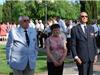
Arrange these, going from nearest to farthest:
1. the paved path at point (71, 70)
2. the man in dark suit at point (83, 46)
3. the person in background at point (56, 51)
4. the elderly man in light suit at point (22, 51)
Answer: the elderly man in light suit at point (22, 51)
the man in dark suit at point (83, 46)
the person in background at point (56, 51)
the paved path at point (71, 70)

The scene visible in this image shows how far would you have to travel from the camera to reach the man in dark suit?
880cm

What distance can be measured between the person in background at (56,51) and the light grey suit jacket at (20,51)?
2.58ft

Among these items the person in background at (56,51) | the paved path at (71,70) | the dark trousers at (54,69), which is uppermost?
the person in background at (56,51)

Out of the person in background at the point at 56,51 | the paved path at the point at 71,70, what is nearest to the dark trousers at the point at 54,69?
the person in background at the point at 56,51

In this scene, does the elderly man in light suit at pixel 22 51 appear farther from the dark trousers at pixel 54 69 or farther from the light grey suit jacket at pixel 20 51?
the dark trousers at pixel 54 69

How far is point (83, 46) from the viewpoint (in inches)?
347

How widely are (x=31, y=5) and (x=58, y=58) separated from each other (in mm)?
61040

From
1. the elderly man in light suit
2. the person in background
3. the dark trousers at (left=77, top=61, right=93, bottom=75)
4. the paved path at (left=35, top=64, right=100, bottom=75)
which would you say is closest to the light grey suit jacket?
the elderly man in light suit

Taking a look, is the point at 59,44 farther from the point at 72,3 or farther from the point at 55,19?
the point at 72,3

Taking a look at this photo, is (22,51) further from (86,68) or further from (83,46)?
(86,68)

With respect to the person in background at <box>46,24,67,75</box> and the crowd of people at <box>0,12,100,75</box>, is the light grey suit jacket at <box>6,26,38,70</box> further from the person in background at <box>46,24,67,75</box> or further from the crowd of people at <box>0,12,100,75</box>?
the person in background at <box>46,24,67,75</box>

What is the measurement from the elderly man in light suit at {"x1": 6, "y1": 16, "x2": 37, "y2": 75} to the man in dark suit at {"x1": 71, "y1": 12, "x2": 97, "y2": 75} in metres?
1.01

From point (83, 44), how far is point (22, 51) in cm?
140

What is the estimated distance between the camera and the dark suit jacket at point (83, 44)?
28.9ft
